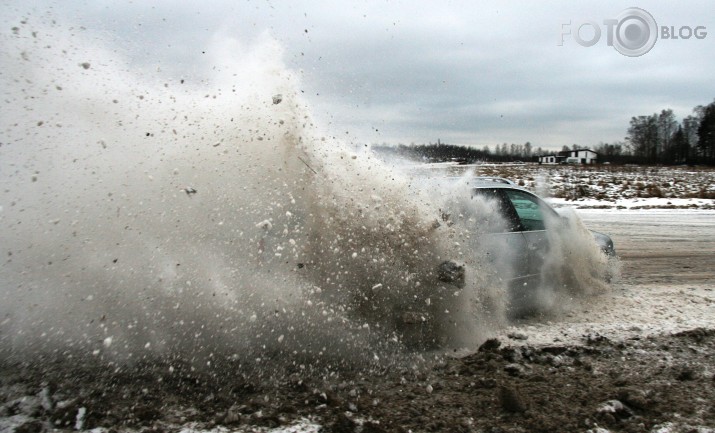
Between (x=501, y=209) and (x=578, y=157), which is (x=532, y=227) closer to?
(x=501, y=209)

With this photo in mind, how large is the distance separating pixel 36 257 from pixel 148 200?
969mm

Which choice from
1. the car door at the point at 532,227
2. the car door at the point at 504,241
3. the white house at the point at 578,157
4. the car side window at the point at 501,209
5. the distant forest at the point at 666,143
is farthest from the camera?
the white house at the point at 578,157

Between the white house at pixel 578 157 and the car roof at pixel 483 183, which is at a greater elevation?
the white house at pixel 578 157

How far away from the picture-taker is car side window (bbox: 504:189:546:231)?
19.6 feet

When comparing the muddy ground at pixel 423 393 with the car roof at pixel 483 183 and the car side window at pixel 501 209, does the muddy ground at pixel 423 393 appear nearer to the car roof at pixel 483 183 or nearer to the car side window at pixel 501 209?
the car side window at pixel 501 209

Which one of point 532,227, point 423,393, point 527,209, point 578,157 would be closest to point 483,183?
point 527,209

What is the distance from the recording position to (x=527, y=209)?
6113 mm

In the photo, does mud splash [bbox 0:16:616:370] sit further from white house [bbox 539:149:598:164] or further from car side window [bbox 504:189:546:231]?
white house [bbox 539:149:598:164]

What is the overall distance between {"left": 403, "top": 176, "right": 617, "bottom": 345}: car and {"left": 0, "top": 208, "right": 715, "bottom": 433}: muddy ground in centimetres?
65

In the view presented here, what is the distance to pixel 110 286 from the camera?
4.29 meters

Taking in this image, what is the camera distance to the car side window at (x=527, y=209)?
5984 millimetres

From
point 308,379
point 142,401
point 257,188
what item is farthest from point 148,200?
point 308,379

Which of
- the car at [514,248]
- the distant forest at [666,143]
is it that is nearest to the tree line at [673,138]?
the distant forest at [666,143]

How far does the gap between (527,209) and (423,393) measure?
9.84ft
